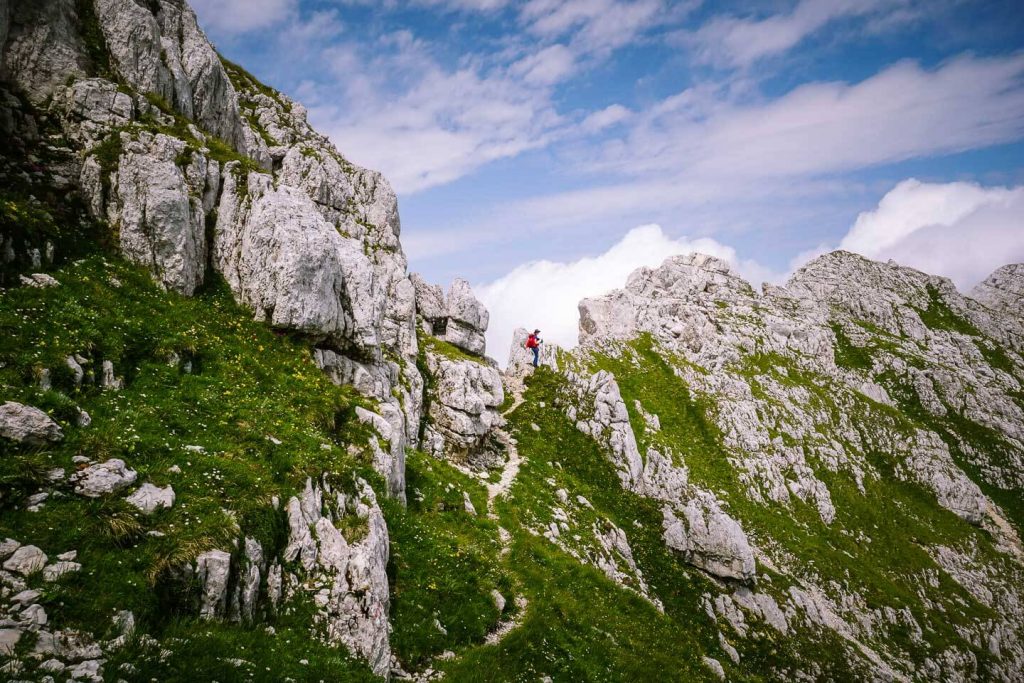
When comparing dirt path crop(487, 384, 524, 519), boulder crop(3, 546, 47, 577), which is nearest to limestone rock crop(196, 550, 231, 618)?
boulder crop(3, 546, 47, 577)

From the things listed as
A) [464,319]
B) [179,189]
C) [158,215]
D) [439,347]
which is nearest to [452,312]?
[464,319]

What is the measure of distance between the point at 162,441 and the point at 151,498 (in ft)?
7.98

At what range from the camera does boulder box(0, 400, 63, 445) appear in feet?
36.6

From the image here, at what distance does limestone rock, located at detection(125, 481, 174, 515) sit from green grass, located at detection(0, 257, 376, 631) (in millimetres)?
209

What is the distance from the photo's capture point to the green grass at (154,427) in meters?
10.2

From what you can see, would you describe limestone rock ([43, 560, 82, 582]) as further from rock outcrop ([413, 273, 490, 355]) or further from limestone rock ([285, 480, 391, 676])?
rock outcrop ([413, 273, 490, 355])

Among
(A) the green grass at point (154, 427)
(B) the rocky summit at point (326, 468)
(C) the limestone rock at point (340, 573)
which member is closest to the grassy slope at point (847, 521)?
(B) the rocky summit at point (326, 468)

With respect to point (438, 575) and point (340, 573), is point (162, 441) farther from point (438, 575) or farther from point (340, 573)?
point (438, 575)

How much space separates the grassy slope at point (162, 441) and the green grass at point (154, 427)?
0.04m

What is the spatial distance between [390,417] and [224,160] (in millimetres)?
19434

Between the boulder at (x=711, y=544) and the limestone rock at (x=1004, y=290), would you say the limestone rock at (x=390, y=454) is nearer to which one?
the boulder at (x=711, y=544)

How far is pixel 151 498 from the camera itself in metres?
11.8

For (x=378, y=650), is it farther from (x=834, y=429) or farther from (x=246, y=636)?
(x=834, y=429)

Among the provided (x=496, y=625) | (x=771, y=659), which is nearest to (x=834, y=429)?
(x=771, y=659)
